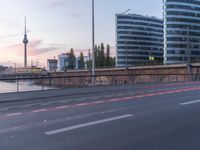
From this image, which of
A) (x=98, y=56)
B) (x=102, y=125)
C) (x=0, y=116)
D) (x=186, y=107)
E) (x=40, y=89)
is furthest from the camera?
(x=98, y=56)

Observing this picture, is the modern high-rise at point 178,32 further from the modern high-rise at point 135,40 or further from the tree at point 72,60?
the tree at point 72,60

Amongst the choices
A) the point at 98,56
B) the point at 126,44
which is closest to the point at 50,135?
the point at 126,44

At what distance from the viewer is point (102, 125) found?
26.6 ft

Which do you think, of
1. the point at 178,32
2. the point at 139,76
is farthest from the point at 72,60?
the point at 139,76

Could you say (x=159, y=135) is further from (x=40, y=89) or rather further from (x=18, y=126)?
(x=40, y=89)

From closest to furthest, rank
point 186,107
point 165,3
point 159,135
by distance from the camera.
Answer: point 159,135 → point 186,107 → point 165,3

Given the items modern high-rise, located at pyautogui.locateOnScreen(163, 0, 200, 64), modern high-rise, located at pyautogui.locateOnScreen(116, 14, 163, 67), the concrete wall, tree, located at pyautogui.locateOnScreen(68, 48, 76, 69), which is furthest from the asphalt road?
tree, located at pyautogui.locateOnScreen(68, 48, 76, 69)

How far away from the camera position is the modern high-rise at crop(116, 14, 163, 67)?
6117 inches

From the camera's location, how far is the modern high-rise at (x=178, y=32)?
416 ft

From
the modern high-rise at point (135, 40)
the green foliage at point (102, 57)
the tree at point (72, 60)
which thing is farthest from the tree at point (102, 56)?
the tree at point (72, 60)

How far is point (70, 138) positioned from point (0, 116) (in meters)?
4.29

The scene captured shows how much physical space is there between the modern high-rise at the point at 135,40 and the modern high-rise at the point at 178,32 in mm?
26247

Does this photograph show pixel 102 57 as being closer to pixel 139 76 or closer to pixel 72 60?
pixel 72 60

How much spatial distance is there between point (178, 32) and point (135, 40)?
31839mm
